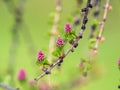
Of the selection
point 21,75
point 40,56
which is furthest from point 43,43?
point 40,56

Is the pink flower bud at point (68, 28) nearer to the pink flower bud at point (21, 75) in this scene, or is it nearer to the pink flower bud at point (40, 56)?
the pink flower bud at point (40, 56)

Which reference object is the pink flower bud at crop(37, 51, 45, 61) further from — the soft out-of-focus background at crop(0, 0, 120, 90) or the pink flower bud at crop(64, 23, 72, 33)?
the soft out-of-focus background at crop(0, 0, 120, 90)

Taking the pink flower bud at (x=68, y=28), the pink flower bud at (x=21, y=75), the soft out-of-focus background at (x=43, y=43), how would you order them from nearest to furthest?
the pink flower bud at (x=68, y=28)
the pink flower bud at (x=21, y=75)
the soft out-of-focus background at (x=43, y=43)

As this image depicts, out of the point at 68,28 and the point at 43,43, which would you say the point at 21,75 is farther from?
the point at 43,43

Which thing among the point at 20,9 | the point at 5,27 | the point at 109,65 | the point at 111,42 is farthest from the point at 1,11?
the point at 20,9

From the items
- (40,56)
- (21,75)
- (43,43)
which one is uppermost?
(43,43)

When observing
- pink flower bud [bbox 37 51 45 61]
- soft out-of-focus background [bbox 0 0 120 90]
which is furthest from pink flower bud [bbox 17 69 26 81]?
soft out-of-focus background [bbox 0 0 120 90]

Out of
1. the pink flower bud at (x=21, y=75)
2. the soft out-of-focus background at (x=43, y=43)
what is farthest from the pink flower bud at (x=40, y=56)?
the soft out-of-focus background at (x=43, y=43)

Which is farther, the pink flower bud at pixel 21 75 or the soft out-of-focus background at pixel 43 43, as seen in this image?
the soft out-of-focus background at pixel 43 43

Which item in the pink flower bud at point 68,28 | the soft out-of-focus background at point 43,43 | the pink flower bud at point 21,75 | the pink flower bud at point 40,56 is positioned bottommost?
the pink flower bud at point 40,56

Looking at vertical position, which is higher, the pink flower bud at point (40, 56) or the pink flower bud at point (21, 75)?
the pink flower bud at point (21, 75)

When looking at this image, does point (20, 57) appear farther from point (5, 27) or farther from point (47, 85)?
point (47, 85)
